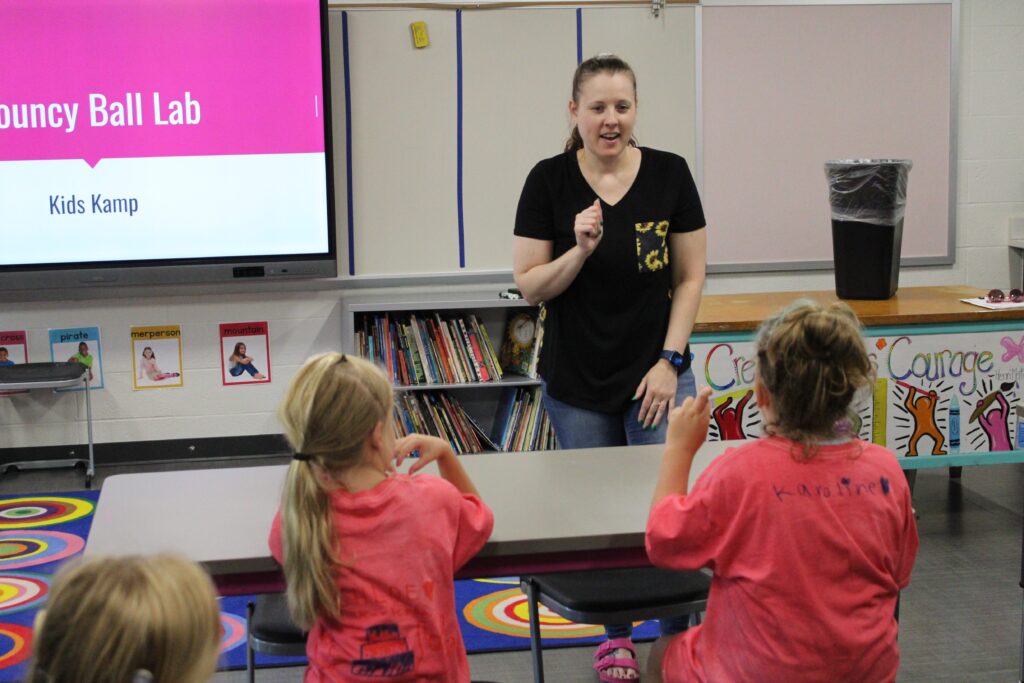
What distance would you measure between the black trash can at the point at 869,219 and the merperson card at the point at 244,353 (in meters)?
2.46

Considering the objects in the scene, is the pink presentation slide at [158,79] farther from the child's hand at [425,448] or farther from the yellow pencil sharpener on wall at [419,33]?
the child's hand at [425,448]

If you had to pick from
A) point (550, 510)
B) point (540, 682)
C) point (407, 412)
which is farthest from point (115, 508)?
point (407, 412)

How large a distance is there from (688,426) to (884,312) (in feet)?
6.51

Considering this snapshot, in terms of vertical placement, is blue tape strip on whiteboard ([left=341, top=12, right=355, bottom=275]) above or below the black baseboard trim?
above

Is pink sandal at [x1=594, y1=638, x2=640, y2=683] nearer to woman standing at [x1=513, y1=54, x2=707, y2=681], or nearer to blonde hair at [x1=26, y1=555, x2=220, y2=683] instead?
woman standing at [x1=513, y1=54, x2=707, y2=681]

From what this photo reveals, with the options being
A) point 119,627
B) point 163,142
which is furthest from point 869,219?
point 119,627

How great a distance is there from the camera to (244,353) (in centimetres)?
490

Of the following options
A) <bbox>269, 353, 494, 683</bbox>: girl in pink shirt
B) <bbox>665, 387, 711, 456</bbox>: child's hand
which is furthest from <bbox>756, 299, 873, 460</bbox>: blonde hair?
<bbox>269, 353, 494, 683</bbox>: girl in pink shirt

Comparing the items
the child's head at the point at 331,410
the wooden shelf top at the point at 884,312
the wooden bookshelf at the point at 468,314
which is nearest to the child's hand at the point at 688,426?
the child's head at the point at 331,410

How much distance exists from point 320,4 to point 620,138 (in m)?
2.64

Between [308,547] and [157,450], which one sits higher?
[308,547]

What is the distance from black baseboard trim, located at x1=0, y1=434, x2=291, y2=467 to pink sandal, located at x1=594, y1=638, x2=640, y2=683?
250cm

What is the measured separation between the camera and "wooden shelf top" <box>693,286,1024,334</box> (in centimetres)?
337

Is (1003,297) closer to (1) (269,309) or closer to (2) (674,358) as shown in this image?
(2) (674,358)
